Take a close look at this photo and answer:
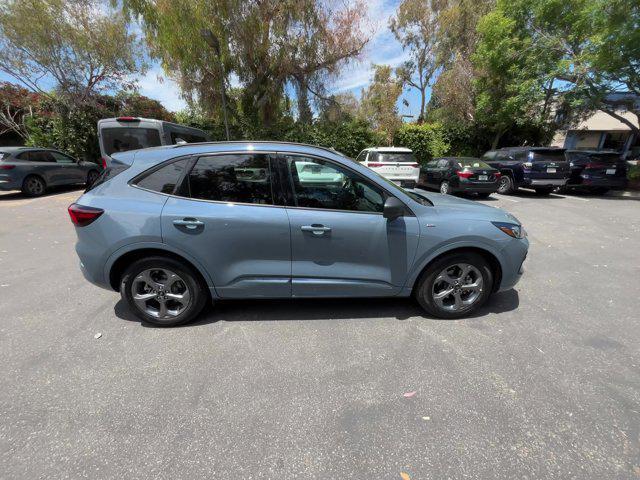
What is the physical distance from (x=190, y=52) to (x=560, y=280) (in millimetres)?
14533

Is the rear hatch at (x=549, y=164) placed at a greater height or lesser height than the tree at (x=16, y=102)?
lesser

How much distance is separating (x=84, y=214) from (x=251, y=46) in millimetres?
13514

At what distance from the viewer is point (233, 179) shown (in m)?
2.90

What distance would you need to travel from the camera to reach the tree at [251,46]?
40.7 ft

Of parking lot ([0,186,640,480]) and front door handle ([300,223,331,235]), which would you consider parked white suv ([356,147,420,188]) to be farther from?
front door handle ([300,223,331,235])

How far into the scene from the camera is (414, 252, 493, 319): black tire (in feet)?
10.0

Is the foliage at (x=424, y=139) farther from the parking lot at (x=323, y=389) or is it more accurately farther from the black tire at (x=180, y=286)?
the black tire at (x=180, y=286)

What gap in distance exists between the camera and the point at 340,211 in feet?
9.46

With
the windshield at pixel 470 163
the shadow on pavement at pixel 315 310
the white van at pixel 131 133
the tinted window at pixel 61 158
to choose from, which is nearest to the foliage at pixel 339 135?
the windshield at pixel 470 163

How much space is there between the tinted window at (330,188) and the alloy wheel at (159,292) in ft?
Result: 4.51

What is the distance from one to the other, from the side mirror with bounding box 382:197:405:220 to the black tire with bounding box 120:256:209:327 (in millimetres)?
1815

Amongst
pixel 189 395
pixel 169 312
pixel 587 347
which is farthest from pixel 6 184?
pixel 587 347

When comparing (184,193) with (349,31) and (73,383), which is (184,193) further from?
(349,31)

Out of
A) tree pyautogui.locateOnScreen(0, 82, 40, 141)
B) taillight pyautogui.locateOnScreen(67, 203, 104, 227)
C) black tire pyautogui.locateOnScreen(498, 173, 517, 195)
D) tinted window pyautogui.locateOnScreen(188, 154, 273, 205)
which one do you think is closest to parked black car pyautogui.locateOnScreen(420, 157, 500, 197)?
black tire pyautogui.locateOnScreen(498, 173, 517, 195)
